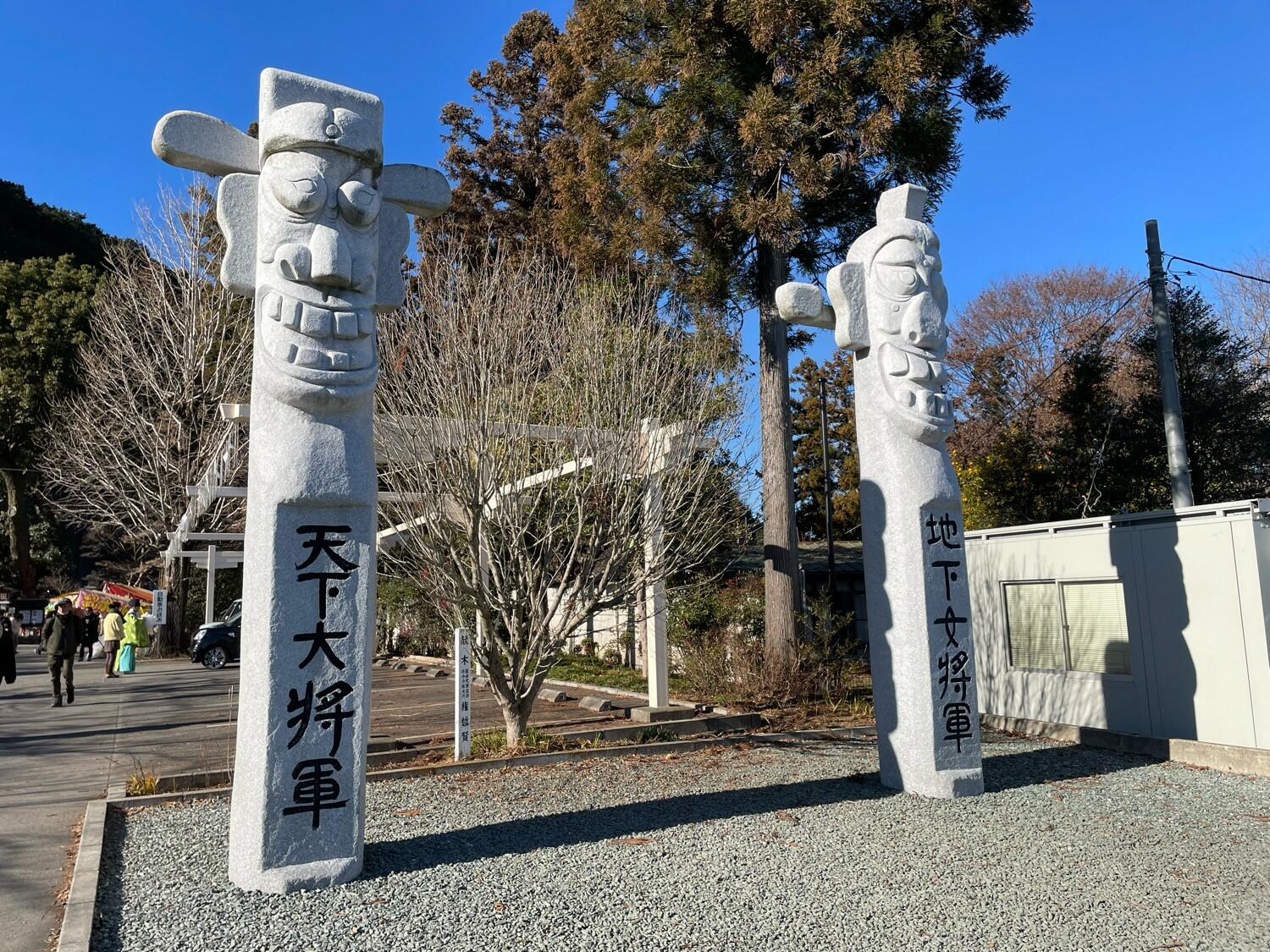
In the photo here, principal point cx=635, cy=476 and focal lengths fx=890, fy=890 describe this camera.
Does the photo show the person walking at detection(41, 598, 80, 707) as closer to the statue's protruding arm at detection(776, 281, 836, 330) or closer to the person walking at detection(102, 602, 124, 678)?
the person walking at detection(102, 602, 124, 678)

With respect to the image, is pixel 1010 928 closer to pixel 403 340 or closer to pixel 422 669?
pixel 403 340

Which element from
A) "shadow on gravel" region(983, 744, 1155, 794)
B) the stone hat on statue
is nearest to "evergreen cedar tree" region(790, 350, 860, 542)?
"shadow on gravel" region(983, 744, 1155, 794)

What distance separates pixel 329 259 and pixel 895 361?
4.19m

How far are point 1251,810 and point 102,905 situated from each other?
750cm

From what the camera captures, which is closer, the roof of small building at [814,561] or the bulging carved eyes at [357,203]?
→ the bulging carved eyes at [357,203]

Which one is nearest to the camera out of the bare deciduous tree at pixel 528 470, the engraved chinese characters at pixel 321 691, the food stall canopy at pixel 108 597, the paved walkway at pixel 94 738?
the engraved chinese characters at pixel 321 691

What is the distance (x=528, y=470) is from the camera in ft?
31.6

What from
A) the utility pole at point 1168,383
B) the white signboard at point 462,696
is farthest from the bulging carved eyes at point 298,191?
the utility pole at point 1168,383

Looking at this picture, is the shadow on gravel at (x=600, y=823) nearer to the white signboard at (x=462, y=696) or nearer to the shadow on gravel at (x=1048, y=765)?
the shadow on gravel at (x=1048, y=765)

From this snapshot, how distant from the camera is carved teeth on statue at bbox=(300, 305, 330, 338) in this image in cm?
499

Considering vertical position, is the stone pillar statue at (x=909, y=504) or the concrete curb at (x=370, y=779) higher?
the stone pillar statue at (x=909, y=504)

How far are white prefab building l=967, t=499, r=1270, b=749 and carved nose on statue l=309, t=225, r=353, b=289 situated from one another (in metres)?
7.39

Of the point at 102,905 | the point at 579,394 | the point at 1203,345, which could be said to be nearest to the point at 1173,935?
the point at 102,905

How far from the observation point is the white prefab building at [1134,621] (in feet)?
25.4
